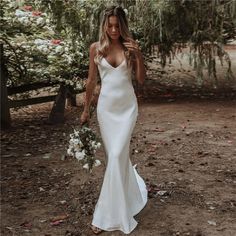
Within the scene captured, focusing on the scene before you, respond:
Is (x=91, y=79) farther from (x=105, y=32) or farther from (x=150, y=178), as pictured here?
(x=150, y=178)

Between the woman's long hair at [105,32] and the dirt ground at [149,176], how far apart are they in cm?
146

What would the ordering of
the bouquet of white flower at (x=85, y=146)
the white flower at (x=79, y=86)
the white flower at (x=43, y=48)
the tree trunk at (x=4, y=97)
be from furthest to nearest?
the white flower at (x=79, y=86) → the white flower at (x=43, y=48) → the tree trunk at (x=4, y=97) → the bouquet of white flower at (x=85, y=146)

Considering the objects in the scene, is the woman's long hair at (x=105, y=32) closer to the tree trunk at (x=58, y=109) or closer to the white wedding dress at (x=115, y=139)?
the white wedding dress at (x=115, y=139)

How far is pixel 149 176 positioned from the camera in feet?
17.9

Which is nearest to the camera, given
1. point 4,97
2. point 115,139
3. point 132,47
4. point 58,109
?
point 132,47

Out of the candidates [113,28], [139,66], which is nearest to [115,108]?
[139,66]

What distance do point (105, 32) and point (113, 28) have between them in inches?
3.4

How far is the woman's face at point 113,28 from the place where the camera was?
3.96m

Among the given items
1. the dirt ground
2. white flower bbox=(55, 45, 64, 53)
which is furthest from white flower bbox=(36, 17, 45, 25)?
the dirt ground

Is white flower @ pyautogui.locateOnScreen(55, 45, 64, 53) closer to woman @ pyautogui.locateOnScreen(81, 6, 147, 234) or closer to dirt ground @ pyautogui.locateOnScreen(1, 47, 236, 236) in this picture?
dirt ground @ pyautogui.locateOnScreen(1, 47, 236, 236)

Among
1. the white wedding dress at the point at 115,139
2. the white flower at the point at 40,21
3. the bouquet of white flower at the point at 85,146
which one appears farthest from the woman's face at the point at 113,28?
the white flower at the point at 40,21

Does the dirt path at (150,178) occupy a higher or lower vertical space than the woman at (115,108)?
lower

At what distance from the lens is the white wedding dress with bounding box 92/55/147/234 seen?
13.4 feet

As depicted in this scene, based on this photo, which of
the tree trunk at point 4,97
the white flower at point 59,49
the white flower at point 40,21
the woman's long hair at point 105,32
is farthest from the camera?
the white flower at point 59,49
